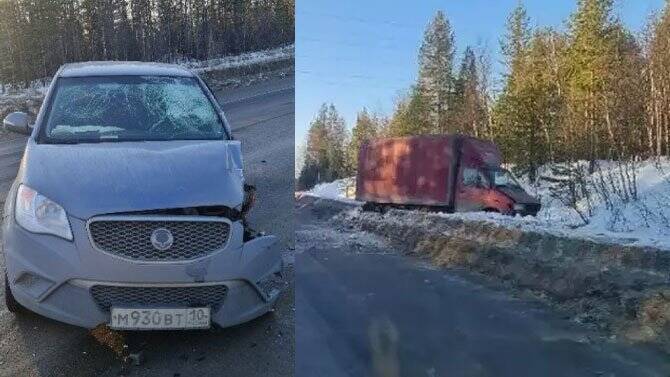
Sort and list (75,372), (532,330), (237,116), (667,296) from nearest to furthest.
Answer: (667,296) < (532,330) < (75,372) < (237,116)

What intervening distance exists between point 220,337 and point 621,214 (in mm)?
1302

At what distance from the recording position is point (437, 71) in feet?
6.45

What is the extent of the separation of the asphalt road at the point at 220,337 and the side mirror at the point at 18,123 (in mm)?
37

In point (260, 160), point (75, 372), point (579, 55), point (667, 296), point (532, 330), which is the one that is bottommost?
point (75, 372)

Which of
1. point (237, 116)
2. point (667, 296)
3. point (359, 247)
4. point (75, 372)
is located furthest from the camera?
point (237, 116)

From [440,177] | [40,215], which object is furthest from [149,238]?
[440,177]

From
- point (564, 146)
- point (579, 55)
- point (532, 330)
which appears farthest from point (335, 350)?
point (579, 55)

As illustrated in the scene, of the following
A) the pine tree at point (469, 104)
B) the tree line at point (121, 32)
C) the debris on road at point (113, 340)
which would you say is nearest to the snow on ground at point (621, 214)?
the pine tree at point (469, 104)

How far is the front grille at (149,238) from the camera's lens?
84.0 inches

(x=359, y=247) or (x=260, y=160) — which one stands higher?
(x=260, y=160)

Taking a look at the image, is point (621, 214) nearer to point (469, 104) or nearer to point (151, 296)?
point (469, 104)

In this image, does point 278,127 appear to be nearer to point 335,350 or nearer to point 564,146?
point 335,350

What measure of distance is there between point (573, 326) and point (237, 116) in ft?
4.34

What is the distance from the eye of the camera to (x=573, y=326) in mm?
1839
